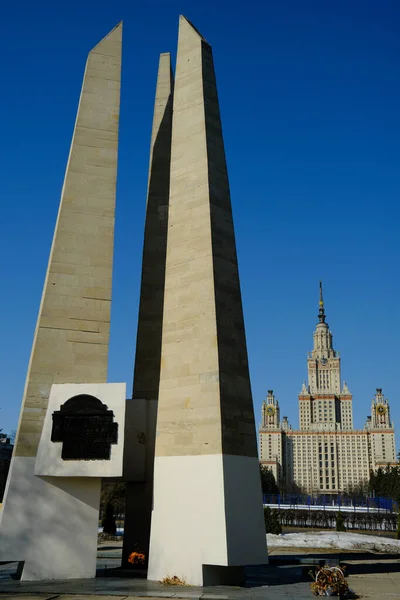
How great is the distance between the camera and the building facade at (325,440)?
146 m

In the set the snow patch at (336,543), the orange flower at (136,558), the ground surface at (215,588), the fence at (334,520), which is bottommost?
the ground surface at (215,588)

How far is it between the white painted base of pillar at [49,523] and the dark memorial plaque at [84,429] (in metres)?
0.62

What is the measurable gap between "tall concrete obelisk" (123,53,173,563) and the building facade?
436 ft

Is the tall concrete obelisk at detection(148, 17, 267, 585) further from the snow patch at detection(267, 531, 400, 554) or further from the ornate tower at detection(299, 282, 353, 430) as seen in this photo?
the ornate tower at detection(299, 282, 353, 430)

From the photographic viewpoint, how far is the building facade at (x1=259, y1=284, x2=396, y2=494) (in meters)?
146

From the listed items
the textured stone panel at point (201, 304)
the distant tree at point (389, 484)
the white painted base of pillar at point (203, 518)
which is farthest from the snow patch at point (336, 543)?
the distant tree at point (389, 484)

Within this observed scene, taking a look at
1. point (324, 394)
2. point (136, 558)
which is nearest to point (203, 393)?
point (136, 558)

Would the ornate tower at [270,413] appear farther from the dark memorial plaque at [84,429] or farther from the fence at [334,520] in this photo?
the dark memorial plaque at [84,429]

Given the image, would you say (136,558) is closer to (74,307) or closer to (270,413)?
(74,307)

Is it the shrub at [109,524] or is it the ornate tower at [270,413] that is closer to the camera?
the shrub at [109,524]

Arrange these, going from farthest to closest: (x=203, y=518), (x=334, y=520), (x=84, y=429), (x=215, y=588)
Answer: (x=334, y=520), (x=84, y=429), (x=203, y=518), (x=215, y=588)

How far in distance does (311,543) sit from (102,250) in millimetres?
17269

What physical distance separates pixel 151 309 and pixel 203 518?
6705mm

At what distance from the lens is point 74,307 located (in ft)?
43.0
